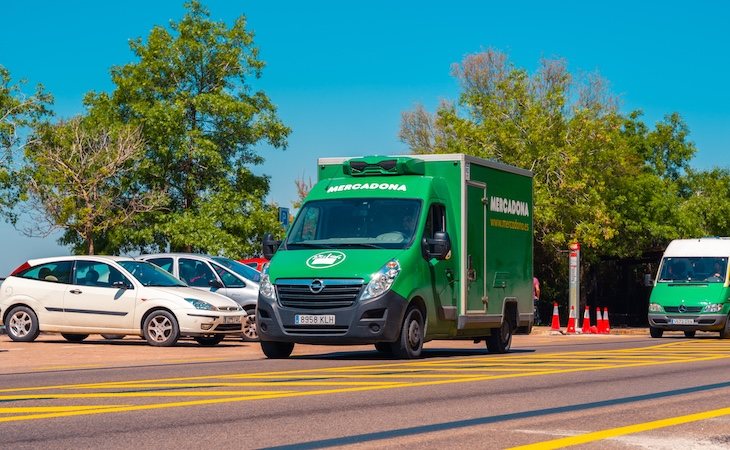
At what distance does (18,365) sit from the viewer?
59.6 feet

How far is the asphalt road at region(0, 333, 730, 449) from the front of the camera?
870 centimetres

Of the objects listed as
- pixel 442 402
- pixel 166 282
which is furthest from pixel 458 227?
Result: pixel 442 402

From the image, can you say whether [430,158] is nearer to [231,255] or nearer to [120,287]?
[120,287]

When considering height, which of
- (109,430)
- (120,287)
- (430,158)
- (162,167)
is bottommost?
(109,430)

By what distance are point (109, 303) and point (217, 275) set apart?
308 cm

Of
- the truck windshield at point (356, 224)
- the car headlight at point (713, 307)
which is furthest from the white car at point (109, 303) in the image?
the car headlight at point (713, 307)

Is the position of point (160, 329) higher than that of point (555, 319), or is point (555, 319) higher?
point (555, 319)

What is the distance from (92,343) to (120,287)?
6.98 feet

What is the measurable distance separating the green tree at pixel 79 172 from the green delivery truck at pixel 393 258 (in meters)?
27.7

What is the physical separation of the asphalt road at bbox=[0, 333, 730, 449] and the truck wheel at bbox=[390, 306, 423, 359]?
0.36 metres

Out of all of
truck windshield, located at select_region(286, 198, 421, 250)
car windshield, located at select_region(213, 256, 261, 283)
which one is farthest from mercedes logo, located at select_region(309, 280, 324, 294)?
car windshield, located at select_region(213, 256, 261, 283)

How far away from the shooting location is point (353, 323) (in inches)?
686

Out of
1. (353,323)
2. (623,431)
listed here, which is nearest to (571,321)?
(353,323)

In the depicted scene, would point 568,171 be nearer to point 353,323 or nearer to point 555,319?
point 555,319
